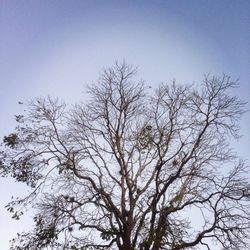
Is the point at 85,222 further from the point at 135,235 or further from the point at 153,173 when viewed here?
the point at 153,173

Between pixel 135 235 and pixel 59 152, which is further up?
pixel 59 152

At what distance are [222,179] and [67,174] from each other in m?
6.07

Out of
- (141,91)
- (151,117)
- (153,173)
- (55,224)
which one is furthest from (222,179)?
(55,224)

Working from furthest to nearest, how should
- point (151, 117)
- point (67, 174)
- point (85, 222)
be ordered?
1. point (151, 117)
2. point (67, 174)
3. point (85, 222)

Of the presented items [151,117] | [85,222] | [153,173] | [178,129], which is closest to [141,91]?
[151,117]

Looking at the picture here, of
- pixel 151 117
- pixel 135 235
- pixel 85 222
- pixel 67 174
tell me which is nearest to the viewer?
pixel 135 235

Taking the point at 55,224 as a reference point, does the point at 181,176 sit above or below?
above

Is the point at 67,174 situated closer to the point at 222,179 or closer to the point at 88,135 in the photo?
the point at 88,135

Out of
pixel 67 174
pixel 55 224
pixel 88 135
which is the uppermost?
pixel 88 135

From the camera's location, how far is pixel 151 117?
17.1 m

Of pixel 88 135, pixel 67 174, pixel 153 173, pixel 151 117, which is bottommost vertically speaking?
pixel 67 174

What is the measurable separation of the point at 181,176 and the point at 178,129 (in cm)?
210

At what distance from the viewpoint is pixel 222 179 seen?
15281 mm

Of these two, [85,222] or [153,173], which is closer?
[85,222]
